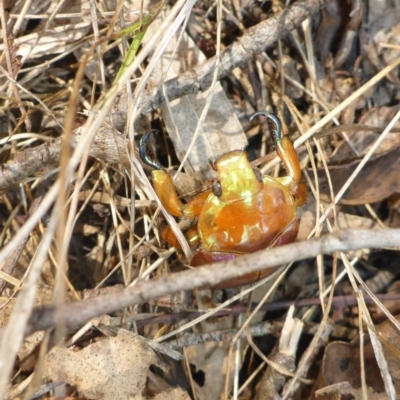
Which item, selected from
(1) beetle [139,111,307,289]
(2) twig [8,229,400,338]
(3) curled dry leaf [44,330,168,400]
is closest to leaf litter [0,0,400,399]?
(3) curled dry leaf [44,330,168,400]

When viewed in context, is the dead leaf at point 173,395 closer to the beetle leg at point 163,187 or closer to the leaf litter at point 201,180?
the leaf litter at point 201,180

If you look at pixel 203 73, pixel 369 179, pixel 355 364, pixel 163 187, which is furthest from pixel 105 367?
pixel 369 179

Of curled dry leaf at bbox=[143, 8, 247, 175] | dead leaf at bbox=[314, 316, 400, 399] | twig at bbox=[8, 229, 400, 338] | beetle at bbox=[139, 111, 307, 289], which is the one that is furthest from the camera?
curled dry leaf at bbox=[143, 8, 247, 175]

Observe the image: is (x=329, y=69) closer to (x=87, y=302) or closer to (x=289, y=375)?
(x=289, y=375)

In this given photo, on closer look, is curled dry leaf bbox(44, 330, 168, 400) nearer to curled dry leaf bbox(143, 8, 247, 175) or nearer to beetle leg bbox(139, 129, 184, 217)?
beetle leg bbox(139, 129, 184, 217)

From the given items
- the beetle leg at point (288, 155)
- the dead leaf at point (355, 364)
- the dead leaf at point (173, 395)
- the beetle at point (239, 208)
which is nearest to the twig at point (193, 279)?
the beetle at point (239, 208)

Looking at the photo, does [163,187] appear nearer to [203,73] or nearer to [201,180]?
[201,180]
